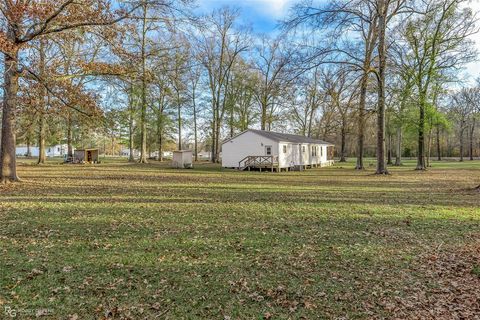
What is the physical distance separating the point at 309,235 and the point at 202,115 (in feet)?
122

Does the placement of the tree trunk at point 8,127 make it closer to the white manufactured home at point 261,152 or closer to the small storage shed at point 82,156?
the white manufactured home at point 261,152

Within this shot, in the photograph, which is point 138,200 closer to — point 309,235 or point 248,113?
point 309,235

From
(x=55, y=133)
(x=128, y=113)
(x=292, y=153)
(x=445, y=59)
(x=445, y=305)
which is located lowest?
(x=445, y=305)

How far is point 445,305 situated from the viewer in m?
3.94

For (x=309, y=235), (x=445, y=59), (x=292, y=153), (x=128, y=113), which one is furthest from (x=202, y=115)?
(x=309, y=235)

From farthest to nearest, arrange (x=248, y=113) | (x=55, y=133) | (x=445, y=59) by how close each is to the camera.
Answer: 1. (x=248, y=113)
2. (x=55, y=133)
3. (x=445, y=59)

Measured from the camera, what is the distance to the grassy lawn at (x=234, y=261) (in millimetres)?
3812

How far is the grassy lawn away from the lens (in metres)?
3.81

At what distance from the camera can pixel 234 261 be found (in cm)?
518

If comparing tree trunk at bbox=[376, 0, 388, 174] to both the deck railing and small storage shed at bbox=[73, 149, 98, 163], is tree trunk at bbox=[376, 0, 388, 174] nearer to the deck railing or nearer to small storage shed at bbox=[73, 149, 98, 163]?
the deck railing

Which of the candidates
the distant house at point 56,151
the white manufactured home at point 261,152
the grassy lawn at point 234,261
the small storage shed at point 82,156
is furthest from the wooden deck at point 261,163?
the distant house at point 56,151

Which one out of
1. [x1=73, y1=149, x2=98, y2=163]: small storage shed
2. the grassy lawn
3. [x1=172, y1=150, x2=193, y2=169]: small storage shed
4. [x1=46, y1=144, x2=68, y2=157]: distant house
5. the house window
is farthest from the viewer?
[x1=46, y1=144, x2=68, y2=157]: distant house

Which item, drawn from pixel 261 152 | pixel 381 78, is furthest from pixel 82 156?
pixel 381 78

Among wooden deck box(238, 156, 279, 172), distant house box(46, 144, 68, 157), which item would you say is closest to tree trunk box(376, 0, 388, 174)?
wooden deck box(238, 156, 279, 172)
